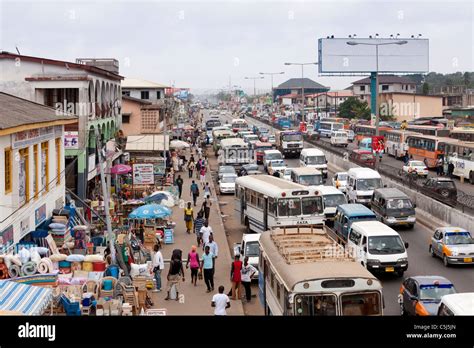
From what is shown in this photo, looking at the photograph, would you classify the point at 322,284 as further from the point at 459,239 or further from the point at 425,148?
the point at 425,148

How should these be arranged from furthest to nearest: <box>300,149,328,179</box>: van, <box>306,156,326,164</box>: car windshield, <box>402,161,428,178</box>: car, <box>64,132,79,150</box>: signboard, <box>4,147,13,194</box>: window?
<box>306,156,326,164</box>: car windshield
<box>300,149,328,179</box>: van
<box>402,161,428,178</box>: car
<box>64,132,79,150</box>: signboard
<box>4,147,13,194</box>: window

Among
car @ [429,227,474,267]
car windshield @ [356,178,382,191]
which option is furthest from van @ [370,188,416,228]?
car @ [429,227,474,267]

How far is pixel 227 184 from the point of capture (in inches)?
1773

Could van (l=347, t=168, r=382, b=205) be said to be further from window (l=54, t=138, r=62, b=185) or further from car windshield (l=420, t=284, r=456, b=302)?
car windshield (l=420, t=284, r=456, b=302)

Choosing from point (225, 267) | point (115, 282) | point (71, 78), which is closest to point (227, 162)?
point (71, 78)

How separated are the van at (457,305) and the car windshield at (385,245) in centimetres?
884

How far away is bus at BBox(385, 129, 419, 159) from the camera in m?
62.8

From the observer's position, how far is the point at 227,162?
55062 mm

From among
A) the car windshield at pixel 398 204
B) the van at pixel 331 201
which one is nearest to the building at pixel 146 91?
the van at pixel 331 201

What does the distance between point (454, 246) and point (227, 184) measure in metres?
22.7

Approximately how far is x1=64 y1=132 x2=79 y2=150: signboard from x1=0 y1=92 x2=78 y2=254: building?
18.0ft

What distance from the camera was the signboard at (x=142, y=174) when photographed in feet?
121

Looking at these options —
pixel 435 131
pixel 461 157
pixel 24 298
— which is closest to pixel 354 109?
pixel 435 131
